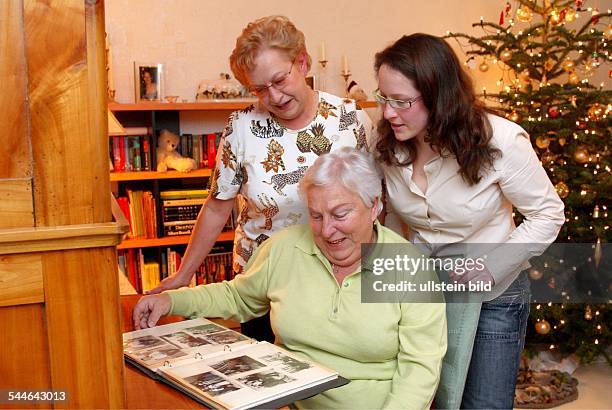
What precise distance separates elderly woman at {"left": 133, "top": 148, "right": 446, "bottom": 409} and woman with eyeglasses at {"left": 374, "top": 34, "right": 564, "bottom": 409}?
114 mm

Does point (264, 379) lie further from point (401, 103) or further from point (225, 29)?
point (225, 29)

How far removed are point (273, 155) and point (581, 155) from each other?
2028 mm

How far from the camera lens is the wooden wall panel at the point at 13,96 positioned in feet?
2.99

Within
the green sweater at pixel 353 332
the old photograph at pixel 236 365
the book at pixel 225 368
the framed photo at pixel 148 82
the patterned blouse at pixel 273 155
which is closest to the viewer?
the book at pixel 225 368

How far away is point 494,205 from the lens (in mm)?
1792

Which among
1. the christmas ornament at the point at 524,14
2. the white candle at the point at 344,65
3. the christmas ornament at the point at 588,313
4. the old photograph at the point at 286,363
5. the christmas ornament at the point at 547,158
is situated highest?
the christmas ornament at the point at 524,14

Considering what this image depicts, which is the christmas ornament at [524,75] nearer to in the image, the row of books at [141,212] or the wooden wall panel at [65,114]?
the row of books at [141,212]

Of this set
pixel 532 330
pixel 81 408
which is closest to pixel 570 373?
pixel 532 330

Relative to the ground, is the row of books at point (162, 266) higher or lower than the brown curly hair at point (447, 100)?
lower

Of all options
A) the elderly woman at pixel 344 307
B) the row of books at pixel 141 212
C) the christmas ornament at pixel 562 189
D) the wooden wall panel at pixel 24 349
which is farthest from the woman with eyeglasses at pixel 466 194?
the row of books at pixel 141 212

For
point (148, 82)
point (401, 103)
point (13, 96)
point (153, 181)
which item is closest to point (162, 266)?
point (153, 181)

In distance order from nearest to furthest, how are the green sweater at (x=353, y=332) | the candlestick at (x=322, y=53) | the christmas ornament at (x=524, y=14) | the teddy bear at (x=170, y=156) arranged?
1. the green sweater at (x=353, y=332)
2. the christmas ornament at (x=524, y=14)
3. the teddy bear at (x=170, y=156)
4. the candlestick at (x=322, y=53)

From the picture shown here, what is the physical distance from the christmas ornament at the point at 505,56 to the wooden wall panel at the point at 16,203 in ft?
10.1

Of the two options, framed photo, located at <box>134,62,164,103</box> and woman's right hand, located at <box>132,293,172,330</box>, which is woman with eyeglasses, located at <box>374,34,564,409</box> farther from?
framed photo, located at <box>134,62,164,103</box>
